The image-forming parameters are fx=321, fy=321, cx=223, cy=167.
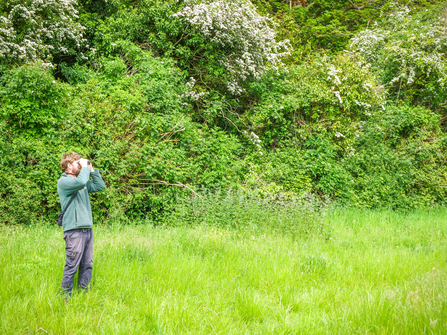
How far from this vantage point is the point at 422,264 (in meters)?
5.17

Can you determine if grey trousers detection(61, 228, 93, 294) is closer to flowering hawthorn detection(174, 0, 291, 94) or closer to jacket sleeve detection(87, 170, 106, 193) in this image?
jacket sleeve detection(87, 170, 106, 193)

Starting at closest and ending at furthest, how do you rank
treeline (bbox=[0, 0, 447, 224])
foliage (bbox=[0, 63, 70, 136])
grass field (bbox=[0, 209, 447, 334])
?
grass field (bbox=[0, 209, 447, 334]) → foliage (bbox=[0, 63, 70, 136]) → treeline (bbox=[0, 0, 447, 224])

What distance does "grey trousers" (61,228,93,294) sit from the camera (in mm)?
3598

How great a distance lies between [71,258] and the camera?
11.8ft

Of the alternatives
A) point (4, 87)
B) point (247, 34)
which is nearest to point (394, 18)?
point (247, 34)

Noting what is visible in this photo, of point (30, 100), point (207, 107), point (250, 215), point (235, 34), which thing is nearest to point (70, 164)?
point (250, 215)

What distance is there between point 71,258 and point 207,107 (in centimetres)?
793

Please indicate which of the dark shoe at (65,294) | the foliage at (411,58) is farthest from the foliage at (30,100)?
the foliage at (411,58)

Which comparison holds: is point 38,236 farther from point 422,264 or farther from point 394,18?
point 394,18

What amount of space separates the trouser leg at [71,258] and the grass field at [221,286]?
153mm

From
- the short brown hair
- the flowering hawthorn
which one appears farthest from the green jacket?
the flowering hawthorn

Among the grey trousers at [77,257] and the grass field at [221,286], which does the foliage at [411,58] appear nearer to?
the grass field at [221,286]

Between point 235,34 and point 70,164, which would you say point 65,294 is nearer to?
point 70,164

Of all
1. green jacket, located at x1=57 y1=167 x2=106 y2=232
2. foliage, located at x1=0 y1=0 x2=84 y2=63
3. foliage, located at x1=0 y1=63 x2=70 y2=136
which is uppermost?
foliage, located at x1=0 y1=0 x2=84 y2=63
